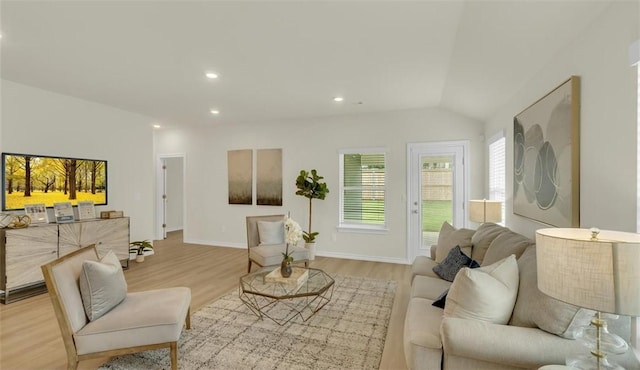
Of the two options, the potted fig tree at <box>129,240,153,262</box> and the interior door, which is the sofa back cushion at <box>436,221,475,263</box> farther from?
the potted fig tree at <box>129,240,153,262</box>

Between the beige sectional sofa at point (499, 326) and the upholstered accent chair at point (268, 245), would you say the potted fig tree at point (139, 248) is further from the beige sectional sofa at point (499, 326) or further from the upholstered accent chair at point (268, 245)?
the beige sectional sofa at point (499, 326)

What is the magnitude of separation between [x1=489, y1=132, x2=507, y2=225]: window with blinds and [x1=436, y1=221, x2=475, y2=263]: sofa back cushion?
101 cm

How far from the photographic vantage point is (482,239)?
288cm

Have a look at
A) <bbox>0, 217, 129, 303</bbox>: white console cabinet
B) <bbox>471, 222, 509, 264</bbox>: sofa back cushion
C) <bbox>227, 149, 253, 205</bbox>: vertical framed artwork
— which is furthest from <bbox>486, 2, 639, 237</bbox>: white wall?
<bbox>0, 217, 129, 303</bbox>: white console cabinet

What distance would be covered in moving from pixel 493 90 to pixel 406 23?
1.70 m

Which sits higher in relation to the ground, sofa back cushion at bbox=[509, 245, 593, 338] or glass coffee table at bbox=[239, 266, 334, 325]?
sofa back cushion at bbox=[509, 245, 593, 338]

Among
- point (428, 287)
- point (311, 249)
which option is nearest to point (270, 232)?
point (311, 249)

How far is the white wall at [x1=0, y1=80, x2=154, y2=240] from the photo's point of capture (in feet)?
11.9

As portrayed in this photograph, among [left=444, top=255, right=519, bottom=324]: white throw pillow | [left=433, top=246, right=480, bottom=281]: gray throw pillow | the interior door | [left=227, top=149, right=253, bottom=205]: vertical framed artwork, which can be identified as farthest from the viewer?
[left=227, top=149, right=253, bottom=205]: vertical framed artwork

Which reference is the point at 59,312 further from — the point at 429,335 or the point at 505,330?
the point at 505,330

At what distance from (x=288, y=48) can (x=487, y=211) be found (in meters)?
2.83

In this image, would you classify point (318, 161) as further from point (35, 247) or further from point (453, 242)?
point (35, 247)

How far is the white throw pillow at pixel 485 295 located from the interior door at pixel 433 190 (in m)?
3.21

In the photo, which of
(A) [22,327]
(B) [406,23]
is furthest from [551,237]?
(A) [22,327]
